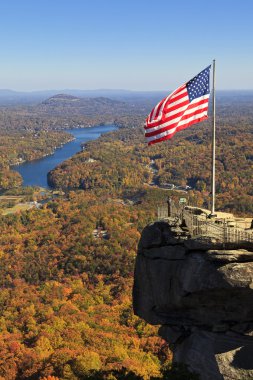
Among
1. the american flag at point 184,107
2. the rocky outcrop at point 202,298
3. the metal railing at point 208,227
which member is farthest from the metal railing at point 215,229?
the american flag at point 184,107

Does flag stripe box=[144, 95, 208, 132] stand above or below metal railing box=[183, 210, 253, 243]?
above

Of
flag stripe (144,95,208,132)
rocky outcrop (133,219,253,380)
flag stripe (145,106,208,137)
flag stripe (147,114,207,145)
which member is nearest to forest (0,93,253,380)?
rocky outcrop (133,219,253,380)

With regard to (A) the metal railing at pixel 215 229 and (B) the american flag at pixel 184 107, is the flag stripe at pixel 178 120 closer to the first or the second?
(B) the american flag at pixel 184 107

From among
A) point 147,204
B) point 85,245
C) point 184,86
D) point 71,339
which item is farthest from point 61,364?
point 147,204

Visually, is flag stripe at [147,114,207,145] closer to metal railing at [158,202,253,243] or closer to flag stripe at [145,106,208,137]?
flag stripe at [145,106,208,137]

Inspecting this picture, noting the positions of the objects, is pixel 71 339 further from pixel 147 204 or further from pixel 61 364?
pixel 147 204

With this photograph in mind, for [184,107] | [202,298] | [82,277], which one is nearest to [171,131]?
[184,107]
